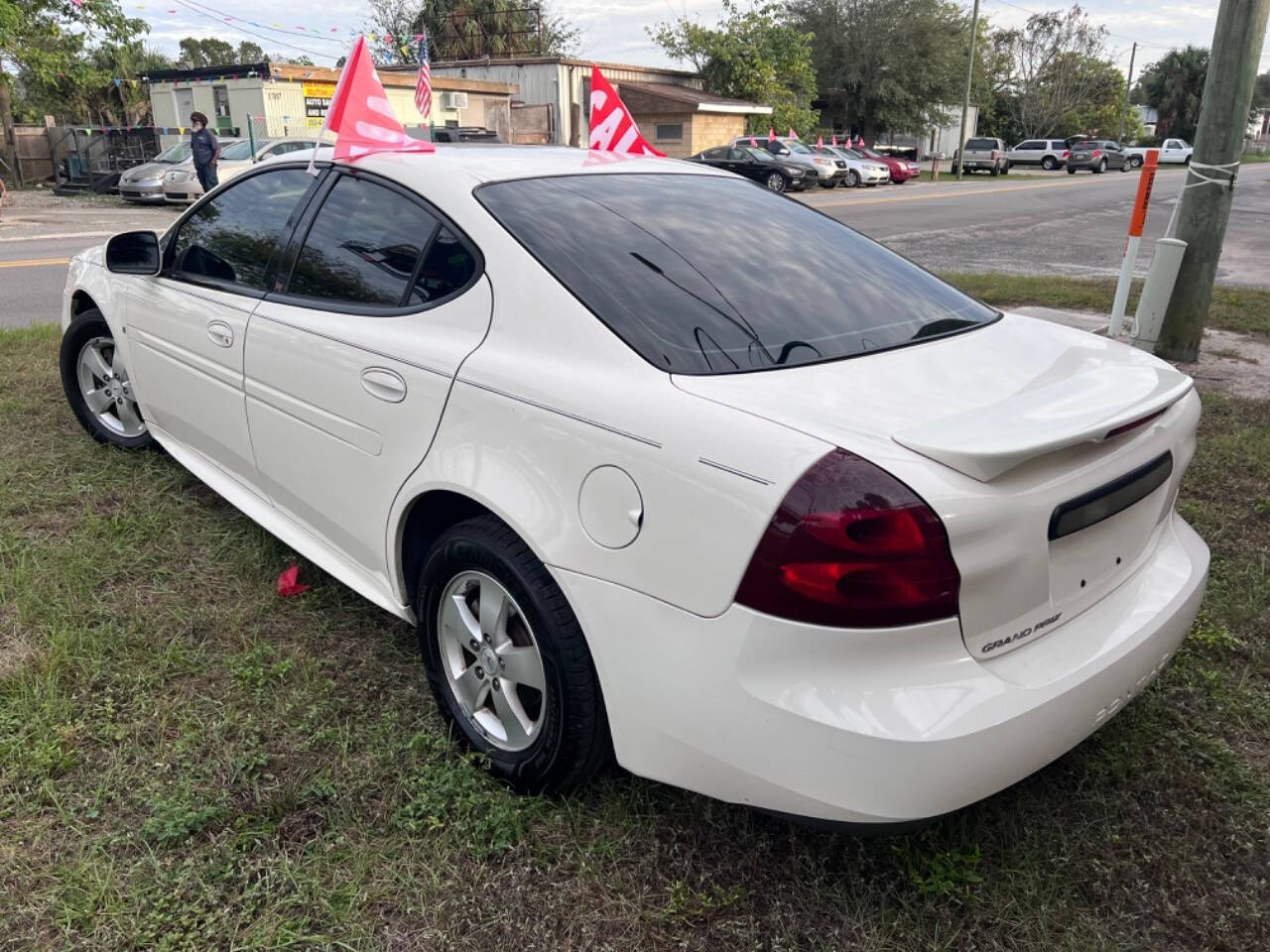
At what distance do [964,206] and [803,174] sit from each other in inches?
287

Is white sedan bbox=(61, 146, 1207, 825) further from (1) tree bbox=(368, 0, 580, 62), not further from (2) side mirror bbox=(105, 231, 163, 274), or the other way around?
(1) tree bbox=(368, 0, 580, 62)

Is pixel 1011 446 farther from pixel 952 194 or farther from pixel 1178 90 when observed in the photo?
pixel 1178 90

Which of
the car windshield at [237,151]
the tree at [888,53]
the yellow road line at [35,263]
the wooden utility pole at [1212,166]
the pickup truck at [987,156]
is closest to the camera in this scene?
the wooden utility pole at [1212,166]

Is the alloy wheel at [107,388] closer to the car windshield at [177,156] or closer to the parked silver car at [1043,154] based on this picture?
the car windshield at [177,156]

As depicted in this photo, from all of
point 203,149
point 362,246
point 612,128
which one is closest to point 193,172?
point 203,149

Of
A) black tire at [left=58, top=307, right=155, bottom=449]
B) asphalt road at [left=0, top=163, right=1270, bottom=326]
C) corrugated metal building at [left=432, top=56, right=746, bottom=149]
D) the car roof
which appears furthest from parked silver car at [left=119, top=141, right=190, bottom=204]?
the car roof

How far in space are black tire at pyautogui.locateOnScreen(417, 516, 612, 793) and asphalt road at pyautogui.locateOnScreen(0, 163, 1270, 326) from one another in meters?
7.42

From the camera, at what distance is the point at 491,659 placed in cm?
242

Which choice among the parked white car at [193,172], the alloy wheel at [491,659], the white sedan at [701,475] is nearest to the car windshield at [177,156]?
the parked white car at [193,172]

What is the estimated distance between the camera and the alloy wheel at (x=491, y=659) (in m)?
2.35

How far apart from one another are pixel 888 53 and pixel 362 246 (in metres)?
51.2

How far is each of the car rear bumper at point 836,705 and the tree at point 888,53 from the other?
51678mm

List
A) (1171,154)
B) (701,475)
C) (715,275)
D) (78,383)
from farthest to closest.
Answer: (1171,154) < (78,383) < (715,275) < (701,475)

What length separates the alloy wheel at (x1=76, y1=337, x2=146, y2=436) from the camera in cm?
438
